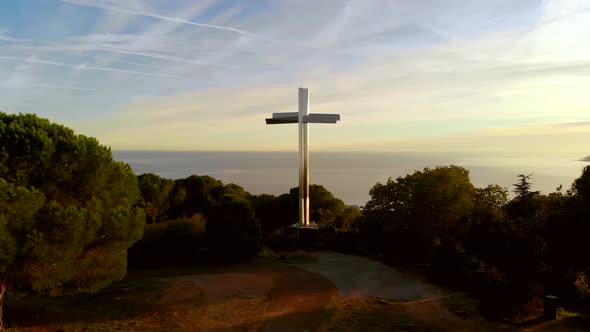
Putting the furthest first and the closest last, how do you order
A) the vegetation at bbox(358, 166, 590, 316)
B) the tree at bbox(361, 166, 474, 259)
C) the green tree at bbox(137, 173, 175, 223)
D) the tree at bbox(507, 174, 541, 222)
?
the green tree at bbox(137, 173, 175, 223), the tree at bbox(361, 166, 474, 259), the tree at bbox(507, 174, 541, 222), the vegetation at bbox(358, 166, 590, 316)

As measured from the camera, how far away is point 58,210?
10.5 m

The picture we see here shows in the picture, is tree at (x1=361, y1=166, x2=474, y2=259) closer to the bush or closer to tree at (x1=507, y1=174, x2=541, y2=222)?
tree at (x1=507, y1=174, x2=541, y2=222)

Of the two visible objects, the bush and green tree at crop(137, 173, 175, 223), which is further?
green tree at crop(137, 173, 175, 223)

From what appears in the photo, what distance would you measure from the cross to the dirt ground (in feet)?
18.9

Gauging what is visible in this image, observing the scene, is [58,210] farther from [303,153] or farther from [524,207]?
[524,207]

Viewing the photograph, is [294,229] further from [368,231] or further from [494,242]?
[494,242]

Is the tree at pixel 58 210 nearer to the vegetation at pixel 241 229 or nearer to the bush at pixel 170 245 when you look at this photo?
the vegetation at pixel 241 229

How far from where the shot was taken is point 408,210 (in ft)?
69.4

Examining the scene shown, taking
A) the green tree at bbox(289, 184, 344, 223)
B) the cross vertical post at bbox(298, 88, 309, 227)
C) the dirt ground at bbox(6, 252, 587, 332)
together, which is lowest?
the dirt ground at bbox(6, 252, 587, 332)

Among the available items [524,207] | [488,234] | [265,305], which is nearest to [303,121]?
[488,234]

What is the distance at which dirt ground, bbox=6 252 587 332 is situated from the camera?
12.2 metres

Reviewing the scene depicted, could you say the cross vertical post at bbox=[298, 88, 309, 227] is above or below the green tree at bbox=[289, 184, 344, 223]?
above

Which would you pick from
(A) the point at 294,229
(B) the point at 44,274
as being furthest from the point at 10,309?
(A) the point at 294,229

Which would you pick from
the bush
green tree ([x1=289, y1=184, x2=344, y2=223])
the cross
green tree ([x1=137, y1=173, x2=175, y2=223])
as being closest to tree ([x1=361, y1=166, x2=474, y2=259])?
the cross
